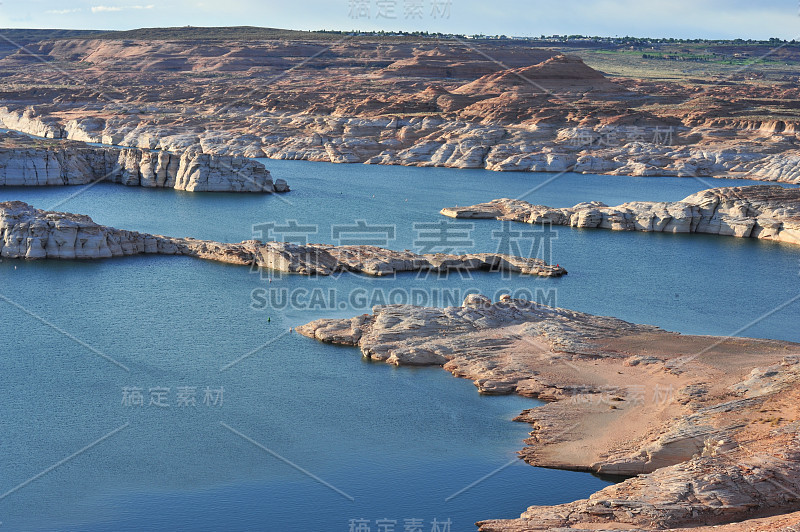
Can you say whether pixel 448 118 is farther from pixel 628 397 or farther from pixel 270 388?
pixel 628 397

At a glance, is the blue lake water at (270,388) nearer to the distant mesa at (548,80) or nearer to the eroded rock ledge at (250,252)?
the eroded rock ledge at (250,252)

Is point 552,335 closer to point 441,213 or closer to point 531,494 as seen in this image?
point 531,494

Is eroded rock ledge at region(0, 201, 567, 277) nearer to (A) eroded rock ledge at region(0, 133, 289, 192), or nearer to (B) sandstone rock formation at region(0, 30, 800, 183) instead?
(A) eroded rock ledge at region(0, 133, 289, 192)

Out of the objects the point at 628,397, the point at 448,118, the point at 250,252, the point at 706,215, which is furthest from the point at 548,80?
the point at 628,397

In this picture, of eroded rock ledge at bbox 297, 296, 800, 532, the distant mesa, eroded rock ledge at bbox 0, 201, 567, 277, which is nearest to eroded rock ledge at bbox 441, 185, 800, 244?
eroded rock ledge at bbox 0, 201, 567, 277

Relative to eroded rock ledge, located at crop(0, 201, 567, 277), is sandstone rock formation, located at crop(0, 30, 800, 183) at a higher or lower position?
higher

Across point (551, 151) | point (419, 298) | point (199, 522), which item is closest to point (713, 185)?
point (551, 151)
